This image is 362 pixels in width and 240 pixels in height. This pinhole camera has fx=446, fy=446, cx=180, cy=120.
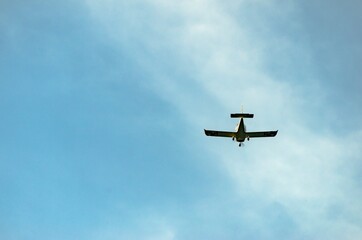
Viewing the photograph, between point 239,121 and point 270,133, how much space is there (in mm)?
10133

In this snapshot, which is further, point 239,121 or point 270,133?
point 270,133

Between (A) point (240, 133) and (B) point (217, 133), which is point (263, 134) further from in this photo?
(B) point (217, 133)

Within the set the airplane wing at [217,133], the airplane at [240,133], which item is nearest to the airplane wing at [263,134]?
the airplane at [240,133]

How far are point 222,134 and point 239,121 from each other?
22.0 ft

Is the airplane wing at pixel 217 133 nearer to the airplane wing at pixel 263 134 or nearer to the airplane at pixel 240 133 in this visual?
the airplane at pixel 240 133

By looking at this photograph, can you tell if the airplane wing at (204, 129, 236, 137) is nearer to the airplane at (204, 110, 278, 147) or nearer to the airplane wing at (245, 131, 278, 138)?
the airplane at (204, 110, 278, 147)

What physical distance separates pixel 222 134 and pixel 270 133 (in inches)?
417

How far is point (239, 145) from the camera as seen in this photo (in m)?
92.9

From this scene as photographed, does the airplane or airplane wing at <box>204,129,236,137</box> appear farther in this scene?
airplane wing at <box>204,129,236,137</box>

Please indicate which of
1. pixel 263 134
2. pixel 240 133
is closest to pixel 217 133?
A: pixel 240 133

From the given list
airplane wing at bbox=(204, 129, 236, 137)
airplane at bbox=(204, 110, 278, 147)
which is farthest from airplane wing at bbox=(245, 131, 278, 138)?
airplane wing at bbox=(204, 129, 236, 137)

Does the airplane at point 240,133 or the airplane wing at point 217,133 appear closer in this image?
the airplane at point 240,133

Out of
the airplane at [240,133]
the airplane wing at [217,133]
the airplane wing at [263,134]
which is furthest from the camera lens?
the airplane wing at [263,134]

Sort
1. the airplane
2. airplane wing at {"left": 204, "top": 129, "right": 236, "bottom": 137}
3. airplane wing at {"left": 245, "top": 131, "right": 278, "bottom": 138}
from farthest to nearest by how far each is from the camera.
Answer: airplane wing at {"left": 245, "top": 131, "right": 278, "bottom": 138}, airplane wing at {"left": 204, "top": 129, "right": 236, "bottom": 137}, the airplane
